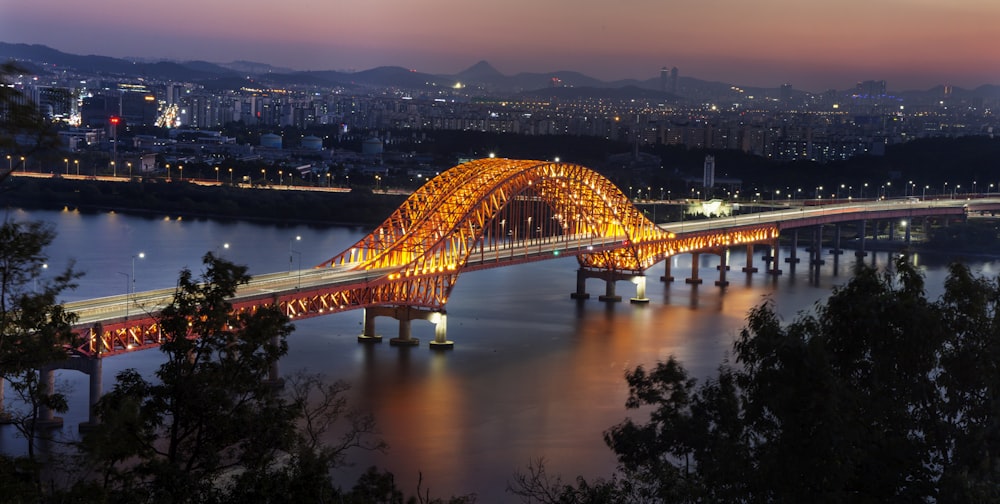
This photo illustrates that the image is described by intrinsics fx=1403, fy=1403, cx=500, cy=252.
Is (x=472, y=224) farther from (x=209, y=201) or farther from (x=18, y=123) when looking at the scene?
(x=209, y=201)

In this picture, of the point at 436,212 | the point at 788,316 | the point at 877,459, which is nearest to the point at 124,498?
the point at 877,459

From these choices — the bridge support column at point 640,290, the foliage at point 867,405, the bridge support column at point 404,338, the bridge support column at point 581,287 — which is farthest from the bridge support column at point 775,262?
the foliage at point 867,405

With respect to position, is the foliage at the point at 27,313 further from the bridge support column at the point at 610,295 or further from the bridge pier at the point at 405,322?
the bridge support column at the point at 610,295

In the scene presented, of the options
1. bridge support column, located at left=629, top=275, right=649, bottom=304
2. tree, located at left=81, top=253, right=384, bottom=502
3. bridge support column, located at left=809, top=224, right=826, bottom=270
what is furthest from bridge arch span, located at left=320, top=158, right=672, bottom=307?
tree, located at left=81, top=253, right=384, bottom=502

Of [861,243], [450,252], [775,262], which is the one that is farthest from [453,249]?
[861,243]

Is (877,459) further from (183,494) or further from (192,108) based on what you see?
(192,108)

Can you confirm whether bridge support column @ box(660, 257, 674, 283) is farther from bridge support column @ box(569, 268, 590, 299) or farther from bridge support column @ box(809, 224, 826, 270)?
bridge support column @ box(809, 224, 826, 270)

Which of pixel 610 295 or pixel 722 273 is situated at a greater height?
pixel 722 273

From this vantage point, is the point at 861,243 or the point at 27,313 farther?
the point at 861,243
